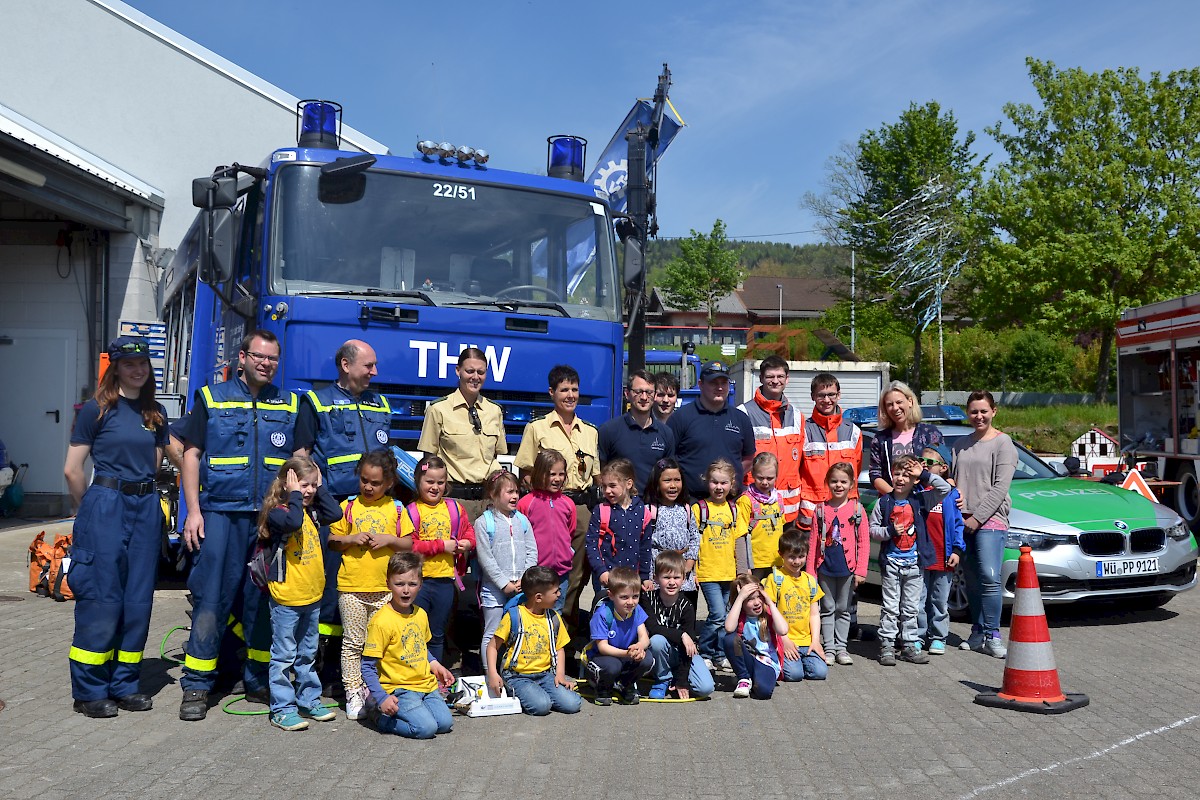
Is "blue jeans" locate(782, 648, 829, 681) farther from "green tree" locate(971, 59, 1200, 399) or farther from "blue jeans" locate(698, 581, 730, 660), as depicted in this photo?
"green tree" locate(971, 59, 1200, 399)

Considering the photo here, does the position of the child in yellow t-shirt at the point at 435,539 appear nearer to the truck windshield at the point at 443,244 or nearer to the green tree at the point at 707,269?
the truck windshield at the point at 443,244

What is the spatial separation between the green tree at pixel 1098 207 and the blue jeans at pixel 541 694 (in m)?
28.9

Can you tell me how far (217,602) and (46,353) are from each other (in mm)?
12448

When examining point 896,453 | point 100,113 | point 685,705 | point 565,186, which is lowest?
point 685,705

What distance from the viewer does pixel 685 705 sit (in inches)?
240

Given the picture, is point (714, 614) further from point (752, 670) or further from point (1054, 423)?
point (1054, 423)

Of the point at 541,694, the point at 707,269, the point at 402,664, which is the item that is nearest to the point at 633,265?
the point at 541,694

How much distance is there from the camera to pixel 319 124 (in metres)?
8.28

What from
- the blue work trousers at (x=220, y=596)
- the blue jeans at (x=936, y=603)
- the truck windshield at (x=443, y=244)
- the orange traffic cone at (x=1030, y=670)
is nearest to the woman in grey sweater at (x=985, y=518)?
the blue jeans at (x=936, y=603)

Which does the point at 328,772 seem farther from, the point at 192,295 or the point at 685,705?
the point at 192,295

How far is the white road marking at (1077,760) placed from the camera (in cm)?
458

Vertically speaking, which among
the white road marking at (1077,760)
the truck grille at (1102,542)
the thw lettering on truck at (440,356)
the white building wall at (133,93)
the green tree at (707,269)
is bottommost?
the white road marking at (1077,760)

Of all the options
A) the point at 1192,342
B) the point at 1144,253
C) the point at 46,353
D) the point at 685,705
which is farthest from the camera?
the point at 1144,253

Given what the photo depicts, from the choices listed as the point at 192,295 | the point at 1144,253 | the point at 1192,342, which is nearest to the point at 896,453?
the point at 192,295
